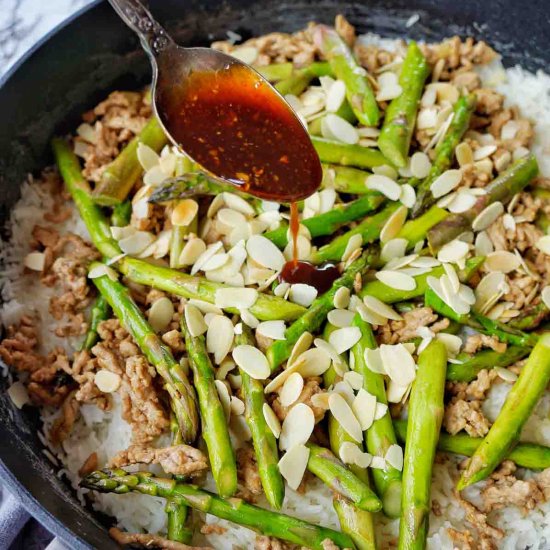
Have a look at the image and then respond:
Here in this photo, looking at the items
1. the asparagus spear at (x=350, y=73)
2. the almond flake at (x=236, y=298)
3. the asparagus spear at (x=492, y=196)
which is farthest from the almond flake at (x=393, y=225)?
the almond flake at (x=236, y=298)

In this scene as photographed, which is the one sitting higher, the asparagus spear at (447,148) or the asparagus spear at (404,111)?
the asparagus spear at (404,111)

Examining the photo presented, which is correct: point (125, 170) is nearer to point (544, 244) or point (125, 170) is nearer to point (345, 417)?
point (345, 417)

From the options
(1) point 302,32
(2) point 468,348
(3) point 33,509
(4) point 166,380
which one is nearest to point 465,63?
(1) point 302,32

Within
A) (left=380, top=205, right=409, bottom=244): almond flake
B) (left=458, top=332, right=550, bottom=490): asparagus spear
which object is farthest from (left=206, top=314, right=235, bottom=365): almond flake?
(left=458, top=332, right=550, bottom=490): asparagus spear

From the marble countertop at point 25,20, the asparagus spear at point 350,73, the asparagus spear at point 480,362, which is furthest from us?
the marble countertop at point 25,20

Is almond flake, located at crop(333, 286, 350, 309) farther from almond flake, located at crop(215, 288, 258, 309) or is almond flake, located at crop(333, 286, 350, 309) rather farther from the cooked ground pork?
the cooked ground pork

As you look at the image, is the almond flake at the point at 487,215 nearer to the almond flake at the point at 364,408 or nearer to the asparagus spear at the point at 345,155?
the asparagus spear at the point at 345,155

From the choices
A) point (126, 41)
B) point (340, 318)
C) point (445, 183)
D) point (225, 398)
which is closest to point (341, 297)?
point (340, 318)
